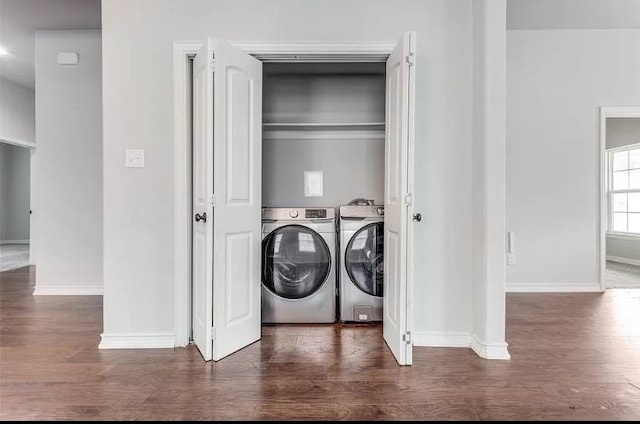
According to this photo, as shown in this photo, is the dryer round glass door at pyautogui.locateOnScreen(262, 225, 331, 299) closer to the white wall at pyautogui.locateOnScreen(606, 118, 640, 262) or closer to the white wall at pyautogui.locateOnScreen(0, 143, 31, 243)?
the white wall at pyautogui.locateOnScreen(606, 118, 640, 262)

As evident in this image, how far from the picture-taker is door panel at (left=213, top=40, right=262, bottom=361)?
7.25 feet

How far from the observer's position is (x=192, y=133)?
247 cm

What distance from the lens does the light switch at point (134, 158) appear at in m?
2.43

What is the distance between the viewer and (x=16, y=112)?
18.0ft

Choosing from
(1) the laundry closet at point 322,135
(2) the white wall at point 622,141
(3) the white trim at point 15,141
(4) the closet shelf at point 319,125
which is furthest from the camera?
(2) the white wall at point 622,141

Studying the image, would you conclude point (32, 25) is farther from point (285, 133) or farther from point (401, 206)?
point (401, 206)

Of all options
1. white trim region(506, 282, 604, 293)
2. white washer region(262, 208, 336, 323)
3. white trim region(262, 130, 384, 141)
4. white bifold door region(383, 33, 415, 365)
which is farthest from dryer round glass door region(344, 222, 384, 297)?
white trim region(506, 282, 604, 293)

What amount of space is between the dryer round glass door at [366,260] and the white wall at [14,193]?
362 inches

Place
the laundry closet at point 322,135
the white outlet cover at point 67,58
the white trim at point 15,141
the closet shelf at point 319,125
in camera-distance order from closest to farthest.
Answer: the closet shelf at point 319,125
the laundry closet at point 322,135
the white outlet cover at point 67,58
the white trim at point 15,141

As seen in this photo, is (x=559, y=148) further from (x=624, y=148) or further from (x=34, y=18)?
(x=34, y=18)

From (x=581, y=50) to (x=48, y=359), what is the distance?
17.7ft

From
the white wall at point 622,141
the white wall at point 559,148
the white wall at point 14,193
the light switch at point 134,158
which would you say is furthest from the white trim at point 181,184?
the white wall at point 14,193

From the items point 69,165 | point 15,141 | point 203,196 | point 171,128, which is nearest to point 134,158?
point 171,128

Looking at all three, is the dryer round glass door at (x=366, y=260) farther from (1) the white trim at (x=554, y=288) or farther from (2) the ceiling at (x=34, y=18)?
(2) the ceiling at (x=34, y=18)
